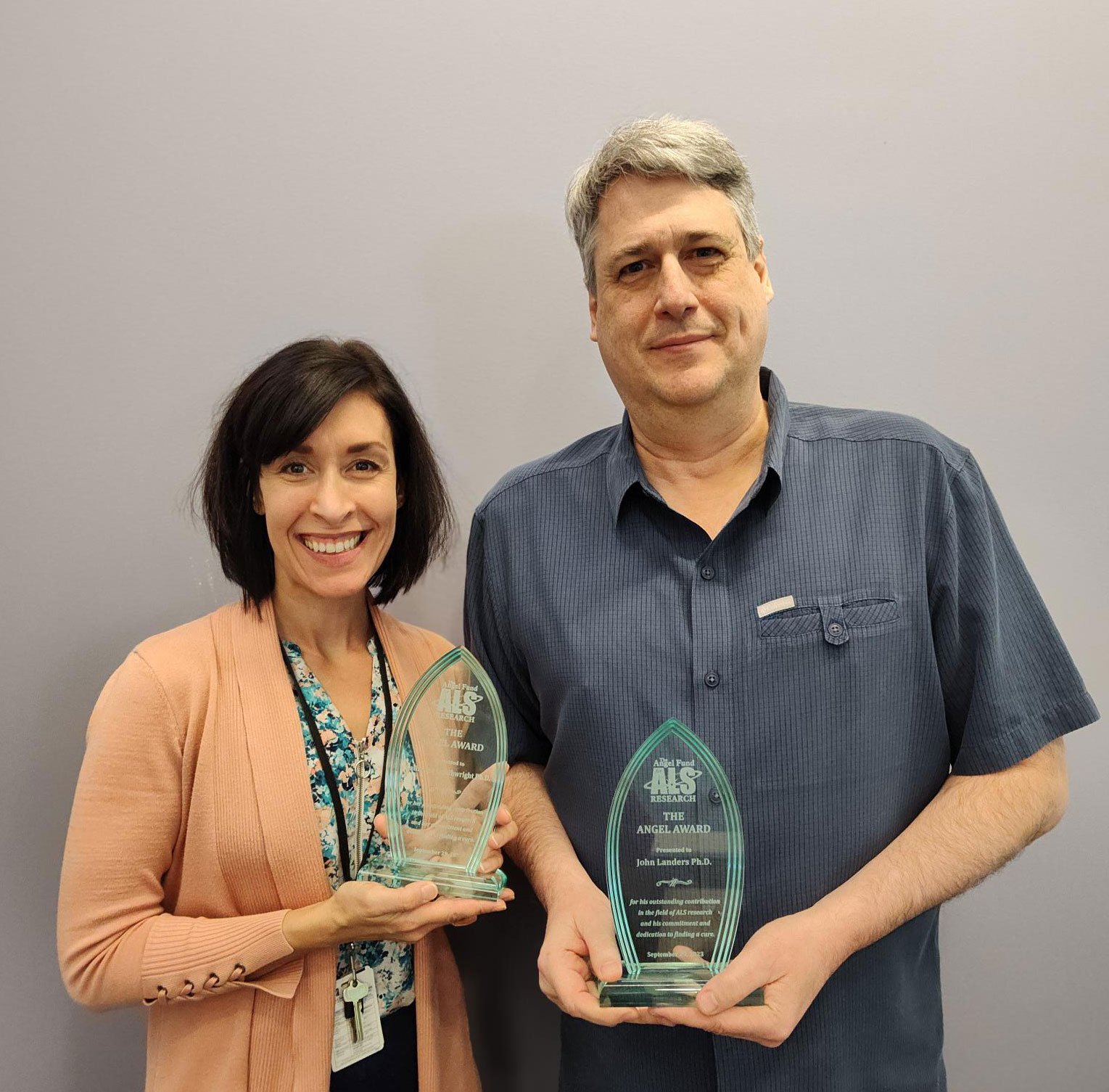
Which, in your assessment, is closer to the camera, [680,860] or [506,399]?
[680,860]

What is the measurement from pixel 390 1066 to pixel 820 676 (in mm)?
951

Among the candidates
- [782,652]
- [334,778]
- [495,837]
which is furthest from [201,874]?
[782,652]

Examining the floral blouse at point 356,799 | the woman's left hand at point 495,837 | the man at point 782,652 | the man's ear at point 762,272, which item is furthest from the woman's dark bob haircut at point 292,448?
the man's ear at point 762,272

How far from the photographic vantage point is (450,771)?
1514 mm

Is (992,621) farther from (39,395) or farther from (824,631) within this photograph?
(39,395)

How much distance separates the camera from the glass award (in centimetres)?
140

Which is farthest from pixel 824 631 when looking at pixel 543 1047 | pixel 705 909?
pixel 543 1047

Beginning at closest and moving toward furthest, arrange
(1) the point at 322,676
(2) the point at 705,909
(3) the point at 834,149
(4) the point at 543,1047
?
(2) the point at 705,909, (1) the point at 322,676, (3) the point at 834,149, (4) the point at 543,1047

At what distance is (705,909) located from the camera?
4.60 feet

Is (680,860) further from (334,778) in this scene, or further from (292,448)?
(292,448)

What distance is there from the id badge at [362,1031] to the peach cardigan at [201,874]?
0.05 m

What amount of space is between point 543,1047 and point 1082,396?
176cm

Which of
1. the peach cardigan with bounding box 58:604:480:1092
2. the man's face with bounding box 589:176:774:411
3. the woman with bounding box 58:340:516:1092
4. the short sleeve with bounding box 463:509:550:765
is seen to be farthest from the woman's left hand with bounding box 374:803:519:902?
the man's face with bounding box 589:176:774:411

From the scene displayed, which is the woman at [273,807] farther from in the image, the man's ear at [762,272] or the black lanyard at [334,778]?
the man's ear at [762,272]
